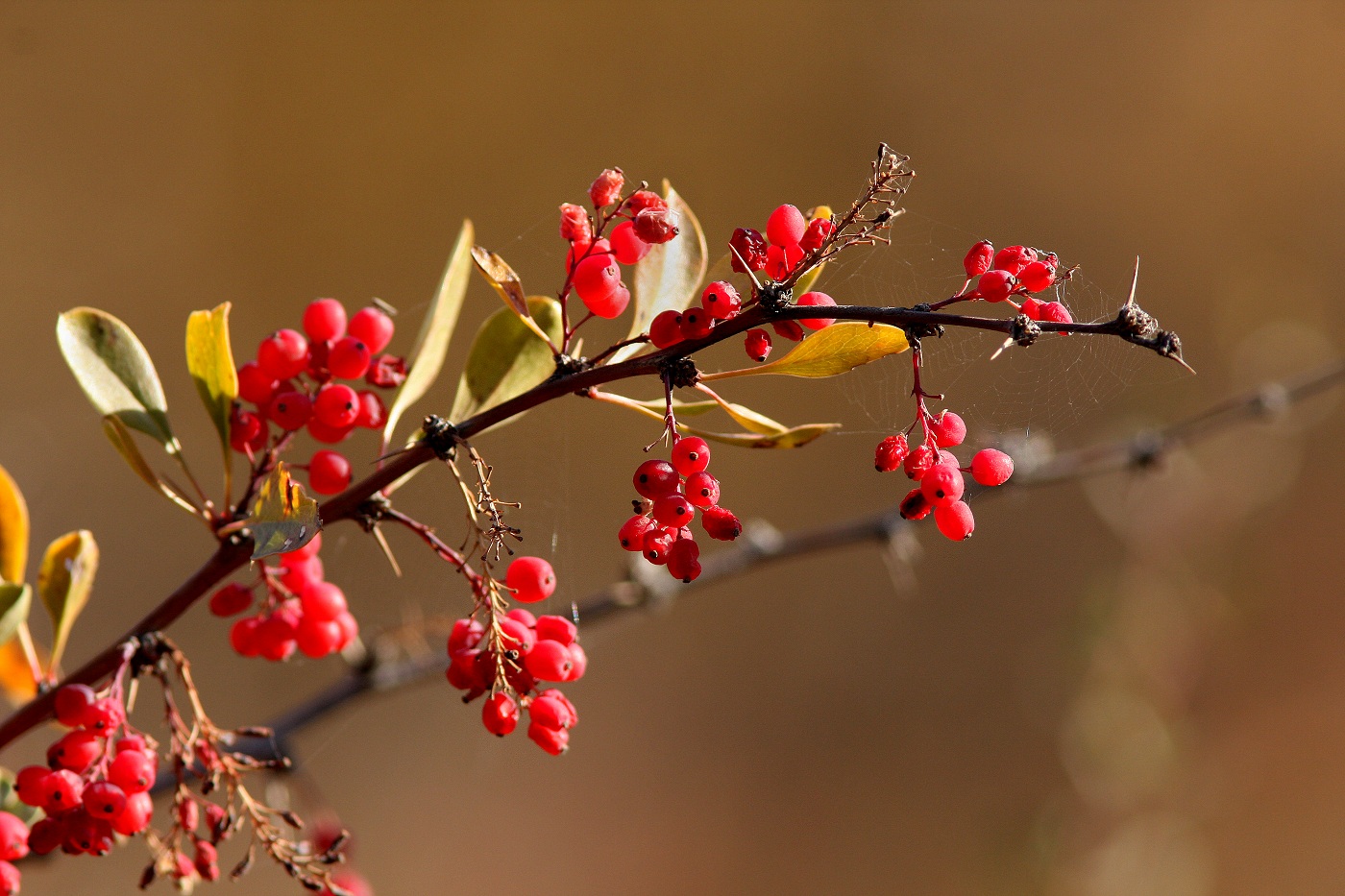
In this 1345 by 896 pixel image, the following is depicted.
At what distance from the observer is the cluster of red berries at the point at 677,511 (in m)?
0.62

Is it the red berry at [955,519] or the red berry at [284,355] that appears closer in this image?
the red berry at [955,519]

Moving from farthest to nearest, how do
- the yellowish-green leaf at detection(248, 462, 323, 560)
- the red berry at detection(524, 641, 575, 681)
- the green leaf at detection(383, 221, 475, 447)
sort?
the green leaf at detection(383, 221, 475, 447) → the red berry at detection(524, 641, 575, 681) → the yellowish-green leaf at detection(248, 462, 323, 560)

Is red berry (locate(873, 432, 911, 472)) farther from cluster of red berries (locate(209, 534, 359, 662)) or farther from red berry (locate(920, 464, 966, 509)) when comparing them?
cluster of red berries (locate(209, 534, 359, 662))

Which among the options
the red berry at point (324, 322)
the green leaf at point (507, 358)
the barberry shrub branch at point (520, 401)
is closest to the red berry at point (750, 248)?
the barberry shrub branch at point (520, 401)

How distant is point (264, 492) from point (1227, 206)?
426 cm

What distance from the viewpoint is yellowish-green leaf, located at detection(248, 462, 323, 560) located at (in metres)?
0.56

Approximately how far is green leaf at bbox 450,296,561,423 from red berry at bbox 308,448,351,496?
0.36ft

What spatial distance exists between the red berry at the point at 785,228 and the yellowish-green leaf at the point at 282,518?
32cm

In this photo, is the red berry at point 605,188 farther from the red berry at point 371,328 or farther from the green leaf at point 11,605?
the green leaf at point 11,605

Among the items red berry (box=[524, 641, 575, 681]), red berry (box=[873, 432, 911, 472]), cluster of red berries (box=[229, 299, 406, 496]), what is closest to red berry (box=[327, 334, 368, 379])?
cluster of red berries (box=[229, 299, 406, 496])

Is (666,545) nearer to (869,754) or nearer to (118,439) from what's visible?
(118,439)

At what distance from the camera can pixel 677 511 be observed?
62 centimetres

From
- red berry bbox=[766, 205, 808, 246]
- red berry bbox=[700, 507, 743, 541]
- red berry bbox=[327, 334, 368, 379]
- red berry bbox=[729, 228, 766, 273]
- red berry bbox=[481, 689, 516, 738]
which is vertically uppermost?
→ red berry bbox=[766, 205, 808, 246]

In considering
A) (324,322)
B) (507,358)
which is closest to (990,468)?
(507,358)
